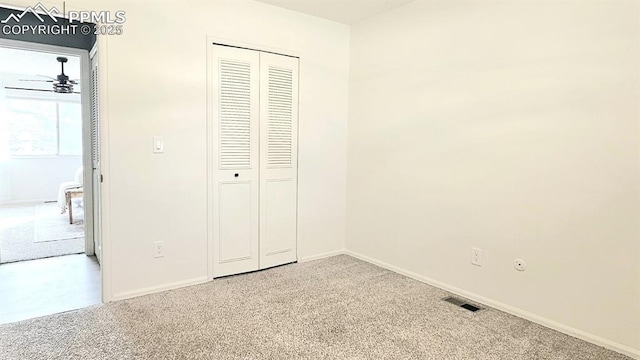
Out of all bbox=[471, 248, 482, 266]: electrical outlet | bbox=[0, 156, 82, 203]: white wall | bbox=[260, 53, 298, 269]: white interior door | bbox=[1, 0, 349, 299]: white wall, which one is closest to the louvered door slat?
bbox=[260, 53, 298, 269]: white interior door

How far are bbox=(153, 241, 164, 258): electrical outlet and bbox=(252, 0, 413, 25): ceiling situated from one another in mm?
2247

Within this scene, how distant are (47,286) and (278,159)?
2.23 m

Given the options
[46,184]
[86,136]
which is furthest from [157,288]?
[46,184]

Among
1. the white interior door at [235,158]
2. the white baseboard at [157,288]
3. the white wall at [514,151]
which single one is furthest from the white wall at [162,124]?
the white wall at [514,151]

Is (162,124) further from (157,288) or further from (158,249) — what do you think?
(157,288)

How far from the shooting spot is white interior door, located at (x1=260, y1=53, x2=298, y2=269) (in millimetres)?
3482

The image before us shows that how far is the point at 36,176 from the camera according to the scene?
782cm

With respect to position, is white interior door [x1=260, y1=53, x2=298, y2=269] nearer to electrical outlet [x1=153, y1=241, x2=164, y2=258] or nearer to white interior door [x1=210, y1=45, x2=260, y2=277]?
white interior door [x1=210, y1=45, x2=260, y2=277]

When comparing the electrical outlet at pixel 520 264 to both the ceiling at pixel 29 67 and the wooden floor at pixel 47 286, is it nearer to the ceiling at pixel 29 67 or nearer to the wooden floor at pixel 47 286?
the wooden floor at pixel 47 286

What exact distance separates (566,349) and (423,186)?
5.03ft

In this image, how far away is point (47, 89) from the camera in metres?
7.88

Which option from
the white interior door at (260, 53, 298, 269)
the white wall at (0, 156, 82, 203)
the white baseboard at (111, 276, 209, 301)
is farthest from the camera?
the white wall at (0, 156, 82, 203)

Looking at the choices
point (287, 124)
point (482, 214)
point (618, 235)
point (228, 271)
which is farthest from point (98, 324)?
point (618, 235)

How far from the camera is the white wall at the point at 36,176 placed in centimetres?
757
